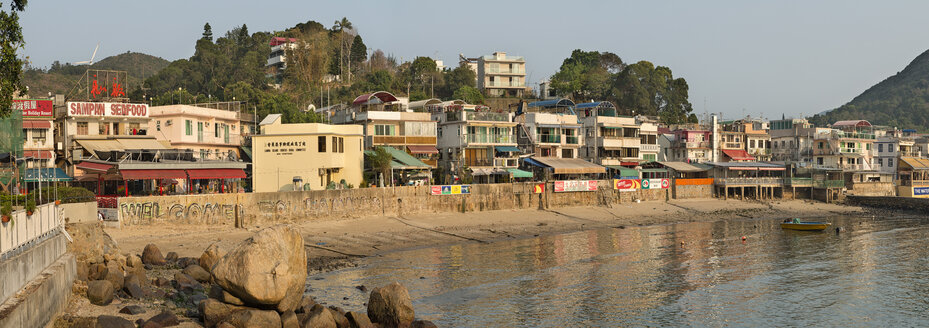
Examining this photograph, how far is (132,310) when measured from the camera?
27.3 metres

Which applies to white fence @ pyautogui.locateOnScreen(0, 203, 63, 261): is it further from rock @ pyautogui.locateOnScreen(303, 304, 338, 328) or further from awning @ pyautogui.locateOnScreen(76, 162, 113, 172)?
awning @ pyautogui.locateOnScreen(76, 162, 113, 172)

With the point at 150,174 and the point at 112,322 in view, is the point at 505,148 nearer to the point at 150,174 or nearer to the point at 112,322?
the point at 150,174

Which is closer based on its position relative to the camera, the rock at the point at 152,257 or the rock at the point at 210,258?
the rock at the point at 210,258

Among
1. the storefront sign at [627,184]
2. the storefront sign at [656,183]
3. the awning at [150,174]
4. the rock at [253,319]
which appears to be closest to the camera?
the rock at [253,319]

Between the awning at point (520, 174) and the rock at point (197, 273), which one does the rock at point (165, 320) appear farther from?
the awning at point (520, 174)

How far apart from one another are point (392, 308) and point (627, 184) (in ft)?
200

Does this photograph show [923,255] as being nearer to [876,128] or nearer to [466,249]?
[466,249]

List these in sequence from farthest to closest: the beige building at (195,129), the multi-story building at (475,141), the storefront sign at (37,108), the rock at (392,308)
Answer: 1. the multi-story building at (475,141)
2. the beige building at (195,129)
3. the storefront sign at (37,108)
4. the rock at (392,308)

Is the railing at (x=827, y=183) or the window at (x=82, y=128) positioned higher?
the window at (x=82, y=128)

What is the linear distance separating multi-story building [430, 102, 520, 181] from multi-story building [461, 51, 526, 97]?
49.0 meters

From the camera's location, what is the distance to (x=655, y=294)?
1582 inches

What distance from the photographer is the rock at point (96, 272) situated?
103 feet

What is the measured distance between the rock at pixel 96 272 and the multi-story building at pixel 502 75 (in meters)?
104

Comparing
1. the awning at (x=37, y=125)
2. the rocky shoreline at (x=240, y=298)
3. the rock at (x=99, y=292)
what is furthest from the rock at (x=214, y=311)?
the awning at (x=37, y=125)
